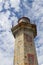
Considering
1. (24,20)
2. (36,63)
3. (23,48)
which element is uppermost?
(24,20)

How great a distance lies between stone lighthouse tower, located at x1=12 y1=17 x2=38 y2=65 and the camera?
33.2ft

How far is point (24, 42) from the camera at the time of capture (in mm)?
10820

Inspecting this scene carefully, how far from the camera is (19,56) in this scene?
1029 centimetres

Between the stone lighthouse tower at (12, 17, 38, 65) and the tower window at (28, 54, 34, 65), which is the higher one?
the stone lighthouse tower at (12, 17, 38, 65)

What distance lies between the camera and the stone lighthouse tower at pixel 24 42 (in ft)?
33.2

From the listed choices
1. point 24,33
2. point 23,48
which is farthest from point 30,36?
point 23,48

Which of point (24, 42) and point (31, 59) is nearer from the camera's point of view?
point (31, 59)

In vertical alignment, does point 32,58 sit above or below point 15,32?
below

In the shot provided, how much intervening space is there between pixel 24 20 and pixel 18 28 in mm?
757

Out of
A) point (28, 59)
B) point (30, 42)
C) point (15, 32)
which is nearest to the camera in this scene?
point (28, 59)

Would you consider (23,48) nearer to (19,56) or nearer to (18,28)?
(19,56)

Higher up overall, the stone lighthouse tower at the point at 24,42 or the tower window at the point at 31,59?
the stone lighthouse tower at the point at 24,42

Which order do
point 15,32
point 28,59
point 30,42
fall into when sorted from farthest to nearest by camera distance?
point 15,32 → point 30,42 → point 28,59

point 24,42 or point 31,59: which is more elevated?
point 24,42
